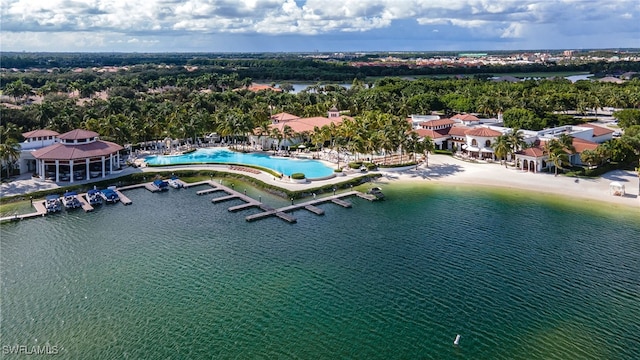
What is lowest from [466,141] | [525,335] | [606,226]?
[525,335]

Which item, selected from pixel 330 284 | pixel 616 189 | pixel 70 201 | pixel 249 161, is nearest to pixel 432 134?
pixel 616 189

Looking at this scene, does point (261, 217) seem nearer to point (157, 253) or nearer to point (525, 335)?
point (157, 253)

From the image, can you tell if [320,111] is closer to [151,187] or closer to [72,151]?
[151,187]

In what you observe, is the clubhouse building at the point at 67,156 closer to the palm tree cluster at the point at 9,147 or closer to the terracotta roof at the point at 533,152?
the palm tree cluster at the point at 9,147

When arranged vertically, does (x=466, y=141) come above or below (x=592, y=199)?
above

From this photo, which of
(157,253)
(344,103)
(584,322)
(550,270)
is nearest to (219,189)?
(157,253)
